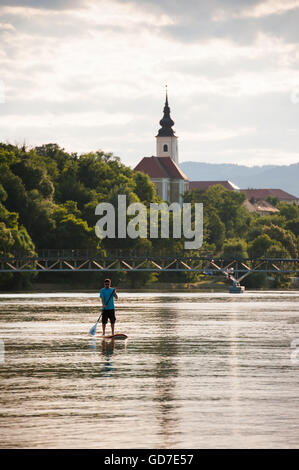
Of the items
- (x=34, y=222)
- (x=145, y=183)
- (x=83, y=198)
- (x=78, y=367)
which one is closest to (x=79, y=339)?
(x=78, y=367)

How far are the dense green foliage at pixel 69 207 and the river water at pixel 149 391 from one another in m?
77.9

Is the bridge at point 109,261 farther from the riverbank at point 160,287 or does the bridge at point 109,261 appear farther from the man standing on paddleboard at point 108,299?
the man standing on paddleboard at point 108,299

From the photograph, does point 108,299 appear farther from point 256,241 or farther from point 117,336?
point 256,241

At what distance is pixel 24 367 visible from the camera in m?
23.5

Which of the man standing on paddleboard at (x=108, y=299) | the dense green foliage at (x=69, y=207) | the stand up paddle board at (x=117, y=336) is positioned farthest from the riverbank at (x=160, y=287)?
the man standing on paddleboard at (x=108, y=299)

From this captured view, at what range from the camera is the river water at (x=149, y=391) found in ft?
48.1

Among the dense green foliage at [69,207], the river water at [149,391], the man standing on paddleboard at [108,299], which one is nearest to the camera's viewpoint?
the river water at [149,391]

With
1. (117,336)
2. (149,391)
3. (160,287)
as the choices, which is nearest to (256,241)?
(160,287)

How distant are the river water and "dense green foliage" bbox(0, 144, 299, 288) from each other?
7788 centimetres

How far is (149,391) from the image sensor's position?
1923 cm

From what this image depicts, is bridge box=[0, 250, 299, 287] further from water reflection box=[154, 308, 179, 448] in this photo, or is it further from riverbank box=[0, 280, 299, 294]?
water reflection box=[154, 308, 179, 448]
